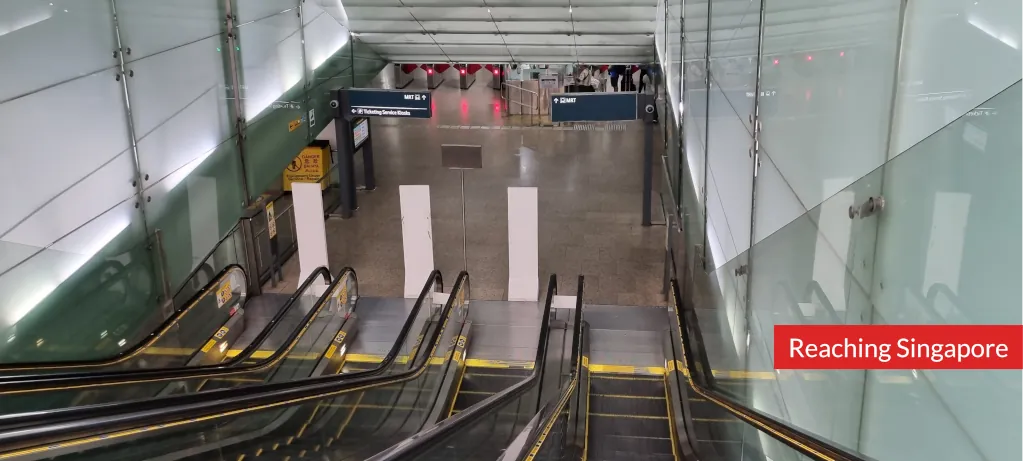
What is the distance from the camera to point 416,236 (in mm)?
10312

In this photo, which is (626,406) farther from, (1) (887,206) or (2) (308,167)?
(2) (308,167)

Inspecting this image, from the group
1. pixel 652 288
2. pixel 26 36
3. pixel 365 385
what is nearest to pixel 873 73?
pixel 365 385

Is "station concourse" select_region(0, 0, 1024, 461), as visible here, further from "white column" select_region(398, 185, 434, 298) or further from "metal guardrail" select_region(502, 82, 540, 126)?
"metal guardrail" select_region(502, 82, 540, 126)

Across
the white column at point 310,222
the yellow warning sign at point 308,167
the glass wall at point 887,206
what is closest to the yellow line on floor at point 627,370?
the glass wall at point 887,206

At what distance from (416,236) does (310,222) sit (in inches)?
53.6

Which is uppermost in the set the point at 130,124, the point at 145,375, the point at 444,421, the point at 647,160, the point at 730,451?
the point at 130,124

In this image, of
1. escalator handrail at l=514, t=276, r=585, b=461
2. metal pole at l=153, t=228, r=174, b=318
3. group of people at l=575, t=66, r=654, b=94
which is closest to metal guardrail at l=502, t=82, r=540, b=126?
group of people at l=575, t=66, r=654, b=94

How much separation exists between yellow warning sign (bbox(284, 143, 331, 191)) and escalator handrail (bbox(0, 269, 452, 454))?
9844mm

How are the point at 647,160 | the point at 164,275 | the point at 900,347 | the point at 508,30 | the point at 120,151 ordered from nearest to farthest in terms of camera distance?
1. the point at 900,347
2. the point at 120,151
3. the point at 164,275
4. the point at 647,160
5. the point at 508,30

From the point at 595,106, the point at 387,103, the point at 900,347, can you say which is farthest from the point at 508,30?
the point at 900,347

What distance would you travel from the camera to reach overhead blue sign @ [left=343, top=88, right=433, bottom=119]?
1272 cm

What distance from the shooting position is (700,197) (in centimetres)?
882

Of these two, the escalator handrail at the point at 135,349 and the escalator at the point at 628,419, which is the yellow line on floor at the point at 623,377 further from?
the escalator handrail at the point at 135,349

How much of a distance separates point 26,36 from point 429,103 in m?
6.82
